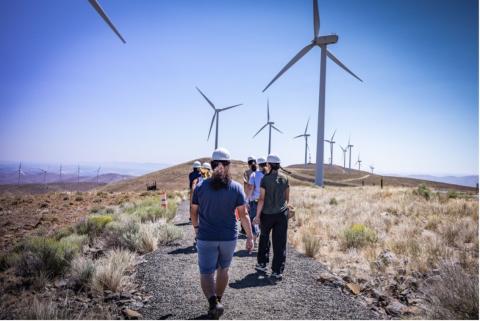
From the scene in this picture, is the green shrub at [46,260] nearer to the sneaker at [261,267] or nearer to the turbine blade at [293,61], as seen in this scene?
the sneaker at [261,267]

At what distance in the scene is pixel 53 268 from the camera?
719 centimetres

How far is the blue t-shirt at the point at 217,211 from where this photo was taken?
4.27m

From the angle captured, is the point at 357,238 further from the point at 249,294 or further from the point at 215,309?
the point at 215,309

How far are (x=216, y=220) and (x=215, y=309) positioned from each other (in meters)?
1.21

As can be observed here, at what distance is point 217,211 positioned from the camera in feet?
14.0

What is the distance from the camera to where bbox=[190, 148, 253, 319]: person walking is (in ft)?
14.0

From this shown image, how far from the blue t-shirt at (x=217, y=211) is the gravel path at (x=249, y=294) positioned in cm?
134

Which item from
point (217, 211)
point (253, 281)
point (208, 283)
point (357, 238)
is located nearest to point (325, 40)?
point (357, 238)

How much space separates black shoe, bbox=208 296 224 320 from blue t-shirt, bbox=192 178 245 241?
2.87 feet

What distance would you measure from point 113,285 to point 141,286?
54cm

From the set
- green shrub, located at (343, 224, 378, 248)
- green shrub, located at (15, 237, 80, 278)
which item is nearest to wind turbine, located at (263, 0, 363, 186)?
green shrub, located at (343, 224, 378, 248)

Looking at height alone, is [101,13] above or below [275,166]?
above

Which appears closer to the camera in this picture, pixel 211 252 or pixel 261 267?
pixel 211 252

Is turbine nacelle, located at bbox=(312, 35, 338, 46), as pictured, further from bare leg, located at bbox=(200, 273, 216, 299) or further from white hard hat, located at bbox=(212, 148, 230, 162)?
bare leg, located at bbox=(200, 273, 216, 299)
